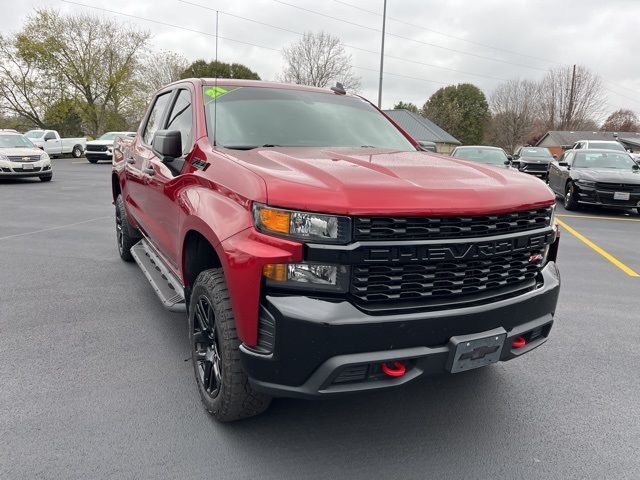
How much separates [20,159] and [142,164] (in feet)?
43.3

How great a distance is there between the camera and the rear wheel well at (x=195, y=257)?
2842mm

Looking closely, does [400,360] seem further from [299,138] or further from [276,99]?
[276,99]

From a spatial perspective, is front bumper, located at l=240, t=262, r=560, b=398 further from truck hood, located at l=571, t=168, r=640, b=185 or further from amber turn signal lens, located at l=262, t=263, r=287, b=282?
truck hood, located at l=571, t=168, r=640, b=185

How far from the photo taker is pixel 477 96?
6975 centimetres

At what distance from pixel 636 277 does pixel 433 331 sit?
5.10 meters

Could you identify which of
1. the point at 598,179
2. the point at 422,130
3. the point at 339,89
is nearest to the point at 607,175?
the point at 598,179

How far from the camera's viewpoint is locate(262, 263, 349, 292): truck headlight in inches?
84.0

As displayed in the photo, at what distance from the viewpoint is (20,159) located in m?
15.0

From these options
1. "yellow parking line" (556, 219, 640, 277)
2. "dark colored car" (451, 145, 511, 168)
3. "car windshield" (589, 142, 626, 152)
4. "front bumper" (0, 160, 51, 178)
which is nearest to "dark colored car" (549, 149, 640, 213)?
"dark colored car" (451, 145, 511, 168)

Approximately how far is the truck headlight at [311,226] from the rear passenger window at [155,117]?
2570mm

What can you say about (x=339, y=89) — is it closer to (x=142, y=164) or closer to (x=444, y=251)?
(x=142, y=164)

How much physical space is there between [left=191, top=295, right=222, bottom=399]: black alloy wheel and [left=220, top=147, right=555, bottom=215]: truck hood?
81 cm

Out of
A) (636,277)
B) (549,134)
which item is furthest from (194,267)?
(549,134)

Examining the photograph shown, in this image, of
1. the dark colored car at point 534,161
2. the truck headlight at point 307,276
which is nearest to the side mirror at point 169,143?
the truck headlight at point 307,276
